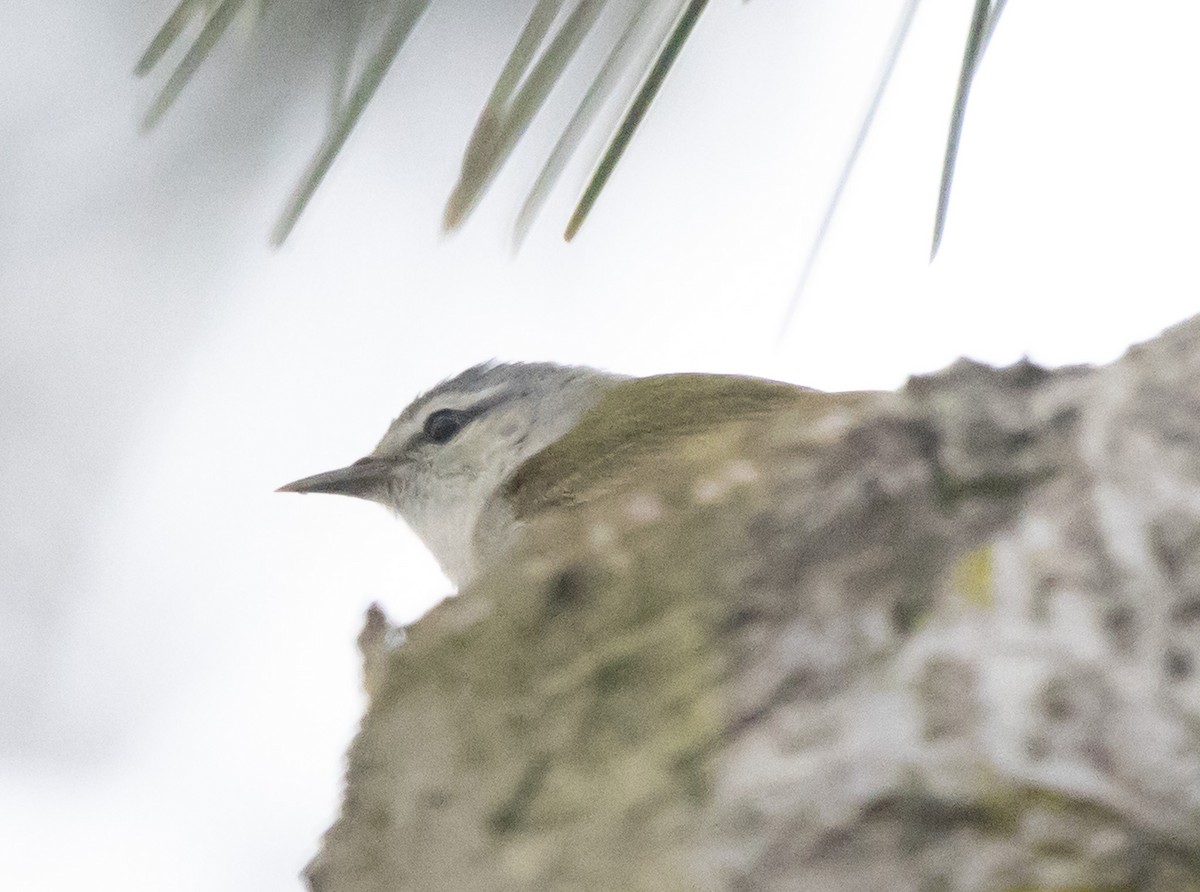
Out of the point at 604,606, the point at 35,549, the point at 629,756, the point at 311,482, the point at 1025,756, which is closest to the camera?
the point at 1025,756

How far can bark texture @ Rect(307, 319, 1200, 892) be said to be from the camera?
920 millimetres

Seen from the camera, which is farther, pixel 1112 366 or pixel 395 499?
pixel 395 499

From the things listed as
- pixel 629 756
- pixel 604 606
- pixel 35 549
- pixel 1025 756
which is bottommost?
pixel 1025 756

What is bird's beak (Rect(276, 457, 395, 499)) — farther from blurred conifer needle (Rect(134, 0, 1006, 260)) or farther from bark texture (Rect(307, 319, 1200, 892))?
blurred conifer needle (Rect(134, 0, 1006, 260))

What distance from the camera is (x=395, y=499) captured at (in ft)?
8.47

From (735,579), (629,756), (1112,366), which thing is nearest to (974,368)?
(1112,366)

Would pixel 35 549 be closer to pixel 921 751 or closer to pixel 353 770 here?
pixel 353 770

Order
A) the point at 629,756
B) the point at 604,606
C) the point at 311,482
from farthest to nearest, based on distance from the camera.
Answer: the point at 311,482, the point at 604,606, the point at 629,756

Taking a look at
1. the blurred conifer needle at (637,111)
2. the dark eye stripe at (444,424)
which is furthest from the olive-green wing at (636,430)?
the blurred conifer needle at (637,111)

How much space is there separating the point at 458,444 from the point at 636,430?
0.67 m

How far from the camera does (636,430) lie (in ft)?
6.51

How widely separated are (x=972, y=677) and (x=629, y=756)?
0.25 meters

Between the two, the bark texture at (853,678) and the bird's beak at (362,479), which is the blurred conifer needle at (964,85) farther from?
the bird's beak at (362,479)

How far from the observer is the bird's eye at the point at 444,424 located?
8.56ft
